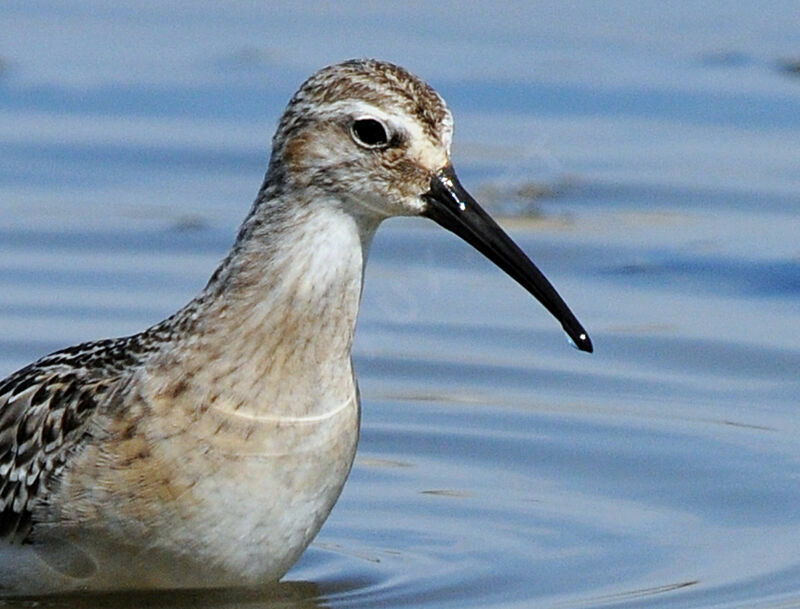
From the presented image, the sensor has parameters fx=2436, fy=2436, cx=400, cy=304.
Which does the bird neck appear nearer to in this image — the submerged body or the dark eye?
the submerged body

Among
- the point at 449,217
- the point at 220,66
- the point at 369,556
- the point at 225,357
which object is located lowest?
the point at 369,556

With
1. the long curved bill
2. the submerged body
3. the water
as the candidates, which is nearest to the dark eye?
the submerged body

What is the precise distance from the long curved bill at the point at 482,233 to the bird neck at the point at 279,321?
0.30 m

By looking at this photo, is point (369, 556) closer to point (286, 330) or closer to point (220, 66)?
point (286, 330)

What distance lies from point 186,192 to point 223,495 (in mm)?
5974

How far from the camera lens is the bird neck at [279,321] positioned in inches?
377

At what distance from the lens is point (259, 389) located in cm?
965

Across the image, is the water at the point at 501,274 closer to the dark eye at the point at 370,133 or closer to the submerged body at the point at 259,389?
the submerged body at the point at 259,389

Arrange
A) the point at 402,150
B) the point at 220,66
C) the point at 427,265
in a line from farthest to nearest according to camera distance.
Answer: the point at 220,66, the point at 427,265, the point at 402,150

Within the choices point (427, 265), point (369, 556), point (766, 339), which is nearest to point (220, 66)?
point (427, 265)

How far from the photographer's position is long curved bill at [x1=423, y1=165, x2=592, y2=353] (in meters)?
9.52

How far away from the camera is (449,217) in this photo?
9.59 meters

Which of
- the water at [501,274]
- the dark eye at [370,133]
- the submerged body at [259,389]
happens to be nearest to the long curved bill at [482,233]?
the submerged body at [259,389]

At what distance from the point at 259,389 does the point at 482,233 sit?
3.56 ft
